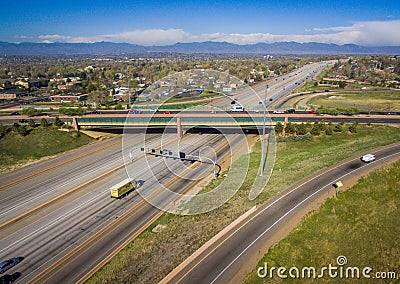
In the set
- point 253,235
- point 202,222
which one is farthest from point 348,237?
point 202,222

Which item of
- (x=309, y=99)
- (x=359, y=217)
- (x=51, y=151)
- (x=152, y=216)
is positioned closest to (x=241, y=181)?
(x=152, y=216)

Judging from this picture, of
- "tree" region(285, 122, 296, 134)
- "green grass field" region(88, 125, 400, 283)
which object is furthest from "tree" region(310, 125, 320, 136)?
"green grass field" region(88, 125, 400, 283)

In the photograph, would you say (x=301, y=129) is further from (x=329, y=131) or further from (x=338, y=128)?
(x=338, y=128)

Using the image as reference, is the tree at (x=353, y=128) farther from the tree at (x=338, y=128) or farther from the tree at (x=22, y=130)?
the tree at (x=22, y=130)

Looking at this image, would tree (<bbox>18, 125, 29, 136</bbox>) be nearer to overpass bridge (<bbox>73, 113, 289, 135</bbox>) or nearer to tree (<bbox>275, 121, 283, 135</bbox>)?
overpass bridge (<bbox>73, 113, 289, 135</bbox>)

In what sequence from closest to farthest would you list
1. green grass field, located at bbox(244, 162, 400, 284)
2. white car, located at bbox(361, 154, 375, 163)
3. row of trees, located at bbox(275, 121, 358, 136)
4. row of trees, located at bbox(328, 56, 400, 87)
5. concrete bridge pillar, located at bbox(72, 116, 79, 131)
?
green grass field, located at bbox(244, 162, 400, 284), white car, located at bbox(361, 154, 375, 163), row of trees, located at bbox(275, 121, 358, 136), concrete bridge pillar, located at bbox(72, 116, 79, 131), row of trees, located at bbox(328, 56, 400, 87)

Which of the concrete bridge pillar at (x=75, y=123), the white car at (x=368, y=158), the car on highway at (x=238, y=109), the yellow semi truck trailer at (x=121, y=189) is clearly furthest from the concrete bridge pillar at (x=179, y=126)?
the white car at (x=368, y=158)
